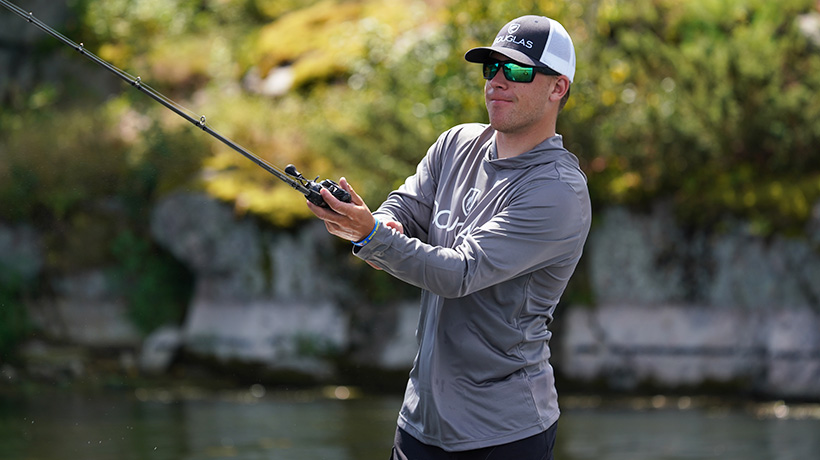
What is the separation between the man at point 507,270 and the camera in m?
2.62

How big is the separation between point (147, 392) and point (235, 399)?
39.3 inches

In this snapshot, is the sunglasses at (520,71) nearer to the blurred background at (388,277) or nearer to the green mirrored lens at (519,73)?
the green mirrored lens at (519,73)

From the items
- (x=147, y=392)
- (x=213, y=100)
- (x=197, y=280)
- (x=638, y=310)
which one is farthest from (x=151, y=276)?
(x=638, y=310)

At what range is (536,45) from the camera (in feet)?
8.91

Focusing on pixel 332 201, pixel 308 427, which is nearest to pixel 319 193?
pixel 332 201

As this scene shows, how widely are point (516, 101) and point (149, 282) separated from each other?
10006 mm

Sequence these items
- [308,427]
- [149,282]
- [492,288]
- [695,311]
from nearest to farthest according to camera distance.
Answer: [492,288], [308,427], [695,311], [149,282]

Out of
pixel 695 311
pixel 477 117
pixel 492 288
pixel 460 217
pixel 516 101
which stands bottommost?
pixel 695 311

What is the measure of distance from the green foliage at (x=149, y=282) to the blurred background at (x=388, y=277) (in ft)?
0.08

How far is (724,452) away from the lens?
8.19 meters

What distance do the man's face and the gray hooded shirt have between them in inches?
3.2

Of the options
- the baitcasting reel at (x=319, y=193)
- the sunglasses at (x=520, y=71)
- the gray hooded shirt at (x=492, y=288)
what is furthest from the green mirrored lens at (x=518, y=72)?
the baitcasting reel at (x=319, y=193)

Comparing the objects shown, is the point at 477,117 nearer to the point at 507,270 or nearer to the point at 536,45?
the point at 536,45

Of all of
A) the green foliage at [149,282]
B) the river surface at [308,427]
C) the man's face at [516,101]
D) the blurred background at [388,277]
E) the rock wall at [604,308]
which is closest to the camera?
the man's face at [516,101]
